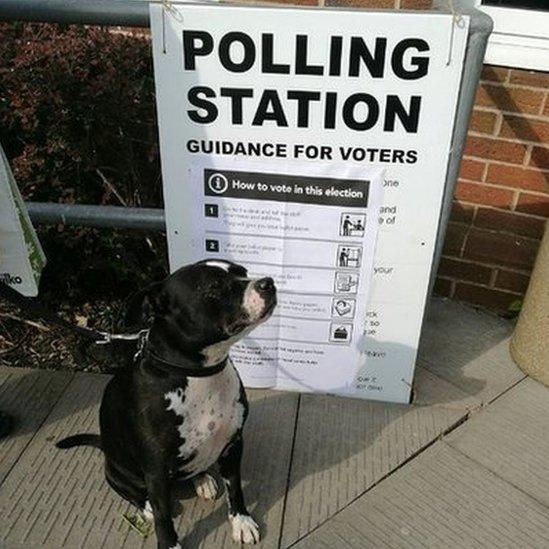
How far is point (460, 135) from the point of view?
252 centimetres

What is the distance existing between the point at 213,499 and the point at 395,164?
160cm

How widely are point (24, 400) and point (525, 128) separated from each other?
3026 mm

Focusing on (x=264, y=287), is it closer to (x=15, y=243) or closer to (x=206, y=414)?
(x=206, y=414)

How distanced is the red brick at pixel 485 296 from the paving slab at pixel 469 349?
2.4 inches

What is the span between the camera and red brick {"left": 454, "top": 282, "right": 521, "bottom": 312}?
389 centimetres

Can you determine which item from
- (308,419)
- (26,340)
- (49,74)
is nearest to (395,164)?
(308,419)

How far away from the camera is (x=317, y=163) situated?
261cm

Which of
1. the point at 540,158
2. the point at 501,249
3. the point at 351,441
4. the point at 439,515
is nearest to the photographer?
the point at 439,515

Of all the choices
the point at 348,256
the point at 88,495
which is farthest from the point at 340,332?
the point at 88,495

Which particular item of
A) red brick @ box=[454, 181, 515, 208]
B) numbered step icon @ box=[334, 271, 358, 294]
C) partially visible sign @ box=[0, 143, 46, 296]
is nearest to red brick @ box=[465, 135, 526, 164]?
red brick @ box=[454, 181, 515, 208]

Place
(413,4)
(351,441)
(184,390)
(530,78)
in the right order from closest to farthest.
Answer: (184,390), (413,4), (351,441), (530,78)

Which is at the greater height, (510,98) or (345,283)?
(510,98)

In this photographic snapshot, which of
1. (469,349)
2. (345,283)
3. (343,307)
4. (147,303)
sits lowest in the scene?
(469,349)

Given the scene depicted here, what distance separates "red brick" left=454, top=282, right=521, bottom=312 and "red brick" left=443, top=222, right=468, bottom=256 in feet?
0.75
